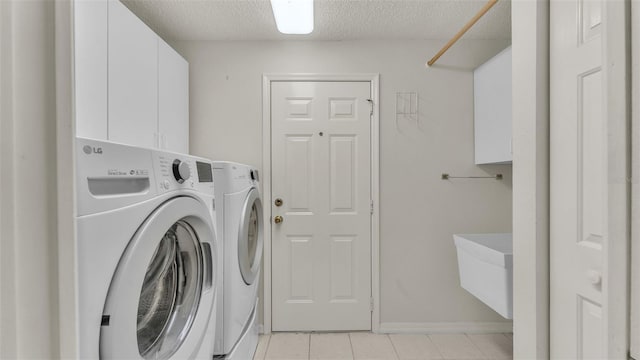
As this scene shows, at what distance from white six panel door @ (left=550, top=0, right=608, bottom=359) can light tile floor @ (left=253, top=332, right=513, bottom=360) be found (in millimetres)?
1387

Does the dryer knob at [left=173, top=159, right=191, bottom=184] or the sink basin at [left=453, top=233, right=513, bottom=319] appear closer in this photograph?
the dryer knob at [left=173, top=159, right=191, bottom=184]

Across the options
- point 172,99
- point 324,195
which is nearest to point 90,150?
point 172,99

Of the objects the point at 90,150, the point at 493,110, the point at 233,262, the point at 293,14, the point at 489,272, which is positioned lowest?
the point at 489,272

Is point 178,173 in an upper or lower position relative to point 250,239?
upper

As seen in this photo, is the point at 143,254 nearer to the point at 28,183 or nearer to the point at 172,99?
the point at 28,183

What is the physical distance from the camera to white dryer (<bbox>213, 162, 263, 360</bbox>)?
1537 millimetres

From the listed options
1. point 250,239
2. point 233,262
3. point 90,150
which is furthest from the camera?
point 250,239

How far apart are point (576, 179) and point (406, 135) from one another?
5.36 feet

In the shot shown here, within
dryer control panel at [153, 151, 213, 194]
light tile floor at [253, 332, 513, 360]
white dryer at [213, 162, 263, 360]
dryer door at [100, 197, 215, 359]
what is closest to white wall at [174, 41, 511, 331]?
light tile floor at [253, 332, 513, 360]

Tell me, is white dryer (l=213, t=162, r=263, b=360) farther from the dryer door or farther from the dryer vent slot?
the dryer vent slot

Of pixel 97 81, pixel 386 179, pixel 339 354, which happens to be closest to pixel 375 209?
pixel 386 179

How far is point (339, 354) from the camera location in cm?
209

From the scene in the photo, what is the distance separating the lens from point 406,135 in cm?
242

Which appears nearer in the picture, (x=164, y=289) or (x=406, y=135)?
(x=164, y=289)
